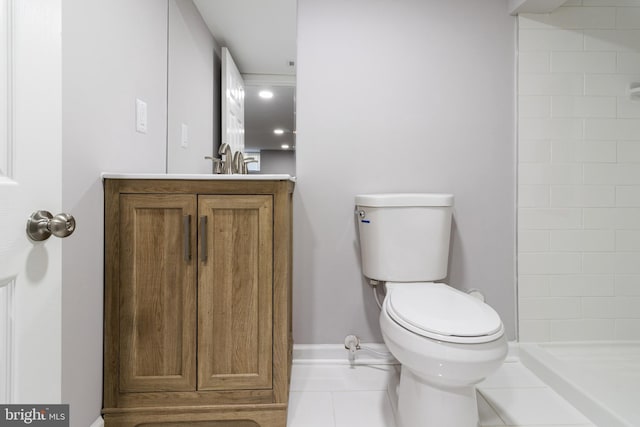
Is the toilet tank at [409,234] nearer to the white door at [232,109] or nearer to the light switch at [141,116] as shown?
the white door at [232,109]

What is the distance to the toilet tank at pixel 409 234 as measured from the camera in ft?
5.16

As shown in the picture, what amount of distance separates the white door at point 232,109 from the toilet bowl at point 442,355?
1.04 meters

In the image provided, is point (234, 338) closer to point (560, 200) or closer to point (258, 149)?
point (258, 149)

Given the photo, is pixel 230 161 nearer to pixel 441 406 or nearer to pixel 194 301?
pixel 194 301

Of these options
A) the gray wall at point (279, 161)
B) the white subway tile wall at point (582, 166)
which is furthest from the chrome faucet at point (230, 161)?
the white subway tile wall at point (582, 166)

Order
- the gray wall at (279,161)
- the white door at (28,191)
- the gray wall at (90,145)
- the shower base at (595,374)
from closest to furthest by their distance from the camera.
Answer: the white door at (28,191), the gray wall at (90,145), the shower base at (595,374), the gray wall at (279,161)

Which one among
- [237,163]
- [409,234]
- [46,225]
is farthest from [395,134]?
[46,225]

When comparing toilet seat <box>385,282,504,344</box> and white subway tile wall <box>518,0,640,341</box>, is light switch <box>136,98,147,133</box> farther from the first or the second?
white subway tile wall <box>518,0,640,341</box>

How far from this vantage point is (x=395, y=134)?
1.79 metres

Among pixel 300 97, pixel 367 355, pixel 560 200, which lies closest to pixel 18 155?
pixel 300 97

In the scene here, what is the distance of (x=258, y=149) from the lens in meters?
1.76

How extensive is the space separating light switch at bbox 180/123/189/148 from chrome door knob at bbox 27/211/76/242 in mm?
1141

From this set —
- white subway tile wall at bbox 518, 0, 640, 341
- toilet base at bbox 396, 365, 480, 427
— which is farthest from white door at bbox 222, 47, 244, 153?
white subway tile wall at bbox 518, 0, 640, 341

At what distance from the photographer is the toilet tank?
1.57m
